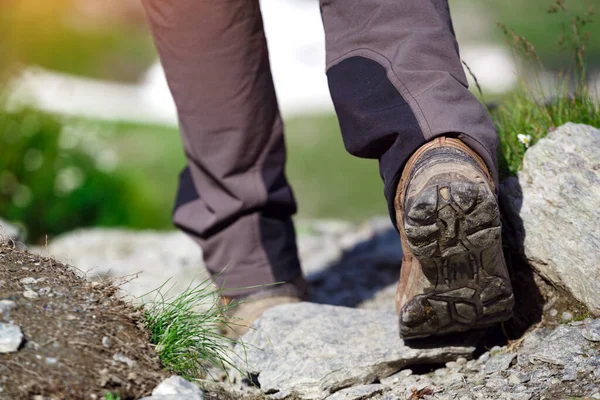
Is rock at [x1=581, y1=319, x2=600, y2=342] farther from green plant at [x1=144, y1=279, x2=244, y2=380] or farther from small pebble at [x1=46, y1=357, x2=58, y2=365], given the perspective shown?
small pebble at [x1=46, y1=357, x2=58, y2=365]

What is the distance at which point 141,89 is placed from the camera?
1170cm

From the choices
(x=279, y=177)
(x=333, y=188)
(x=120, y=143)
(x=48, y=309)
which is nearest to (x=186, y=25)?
(x=279, y=177)

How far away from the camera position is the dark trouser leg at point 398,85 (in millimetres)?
1856

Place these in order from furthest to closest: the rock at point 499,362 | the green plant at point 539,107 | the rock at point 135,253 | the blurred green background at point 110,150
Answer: the blurred green background at point 110,150
the rock at point 135,253
the green plant at point 539,107
the rock at point 499,362

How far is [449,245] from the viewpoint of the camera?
176cm

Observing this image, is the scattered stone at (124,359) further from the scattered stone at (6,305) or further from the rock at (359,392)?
the rock at (359,392)

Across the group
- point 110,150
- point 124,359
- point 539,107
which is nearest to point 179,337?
point 124,359

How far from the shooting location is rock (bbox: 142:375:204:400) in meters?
1.60

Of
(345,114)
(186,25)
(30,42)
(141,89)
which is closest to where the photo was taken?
(345,114)

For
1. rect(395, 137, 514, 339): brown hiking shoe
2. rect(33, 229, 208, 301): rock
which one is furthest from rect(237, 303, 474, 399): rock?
rect(33, 229, 208, 301): rock

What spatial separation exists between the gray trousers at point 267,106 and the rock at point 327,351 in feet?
0.84

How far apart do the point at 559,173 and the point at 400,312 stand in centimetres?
65

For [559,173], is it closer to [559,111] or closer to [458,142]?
[559,111]

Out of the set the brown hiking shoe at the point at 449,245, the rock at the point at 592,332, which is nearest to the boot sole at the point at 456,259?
the brown hiking shoe at the point at 449,245
